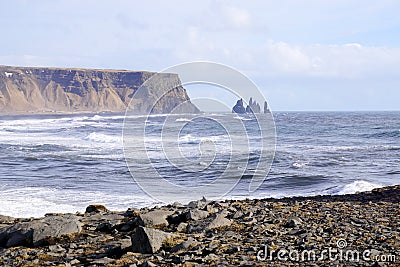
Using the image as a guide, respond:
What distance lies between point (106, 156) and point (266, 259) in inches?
1073

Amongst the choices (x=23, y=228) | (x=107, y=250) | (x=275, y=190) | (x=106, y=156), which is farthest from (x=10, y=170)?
(x=107, y=250)

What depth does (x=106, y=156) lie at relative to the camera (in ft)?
108

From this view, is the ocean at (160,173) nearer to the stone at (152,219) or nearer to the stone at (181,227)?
the stone at (181,227)

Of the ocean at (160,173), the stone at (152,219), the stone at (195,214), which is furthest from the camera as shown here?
the ocean at (160,173)

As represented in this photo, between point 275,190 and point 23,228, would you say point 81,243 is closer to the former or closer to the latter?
point 23,228

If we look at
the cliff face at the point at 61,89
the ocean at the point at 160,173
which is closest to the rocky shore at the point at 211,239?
the ocean at the point at 160,173

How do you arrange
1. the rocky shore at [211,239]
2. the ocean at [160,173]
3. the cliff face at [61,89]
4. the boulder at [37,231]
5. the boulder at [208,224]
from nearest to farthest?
the rocky shore at [211,239]
the boulder at [37,231]
the boulder at [208,224]
the ocean at [160,173]
the cliff face at [61,89]

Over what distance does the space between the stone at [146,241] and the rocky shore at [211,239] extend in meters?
0.01

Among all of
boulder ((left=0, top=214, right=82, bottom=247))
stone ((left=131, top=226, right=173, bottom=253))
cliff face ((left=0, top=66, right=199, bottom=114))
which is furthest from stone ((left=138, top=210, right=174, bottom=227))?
cliff face ((left=0, top=66, right=199, bottom=114))

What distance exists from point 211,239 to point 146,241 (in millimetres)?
1151

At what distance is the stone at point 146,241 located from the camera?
7.14 m

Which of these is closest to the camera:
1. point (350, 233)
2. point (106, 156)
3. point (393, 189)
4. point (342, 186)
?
point (350, 233)

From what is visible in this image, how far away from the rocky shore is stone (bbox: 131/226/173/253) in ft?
0.05

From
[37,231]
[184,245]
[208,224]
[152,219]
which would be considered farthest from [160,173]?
[184,245]
